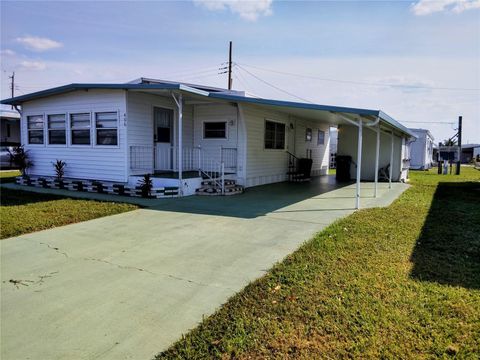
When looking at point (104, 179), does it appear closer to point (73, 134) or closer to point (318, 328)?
point (73, 134)

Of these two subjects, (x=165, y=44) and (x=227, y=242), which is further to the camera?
(x=165, y=44)

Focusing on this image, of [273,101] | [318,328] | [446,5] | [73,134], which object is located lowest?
[318,328]

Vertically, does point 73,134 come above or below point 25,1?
below

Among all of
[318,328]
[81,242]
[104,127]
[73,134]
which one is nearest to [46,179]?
[73,134]

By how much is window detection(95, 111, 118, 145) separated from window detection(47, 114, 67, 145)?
5.58 feet

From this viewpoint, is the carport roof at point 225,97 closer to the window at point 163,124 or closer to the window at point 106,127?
the window at point 106,127

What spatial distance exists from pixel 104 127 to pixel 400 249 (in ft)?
28.7

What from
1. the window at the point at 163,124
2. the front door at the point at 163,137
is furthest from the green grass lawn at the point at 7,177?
the window at the point at 163,124

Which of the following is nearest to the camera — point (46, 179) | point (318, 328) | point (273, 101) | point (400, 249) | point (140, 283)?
point (318, 328)

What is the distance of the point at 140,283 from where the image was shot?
11.9 ft

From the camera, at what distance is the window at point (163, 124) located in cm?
1099

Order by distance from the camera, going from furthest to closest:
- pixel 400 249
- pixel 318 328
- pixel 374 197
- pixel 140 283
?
pixel 374 197 → pixel 400 249 → pixel 140 283 → pixel 318 328

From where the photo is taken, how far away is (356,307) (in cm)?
305

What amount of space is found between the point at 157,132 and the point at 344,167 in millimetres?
8678
